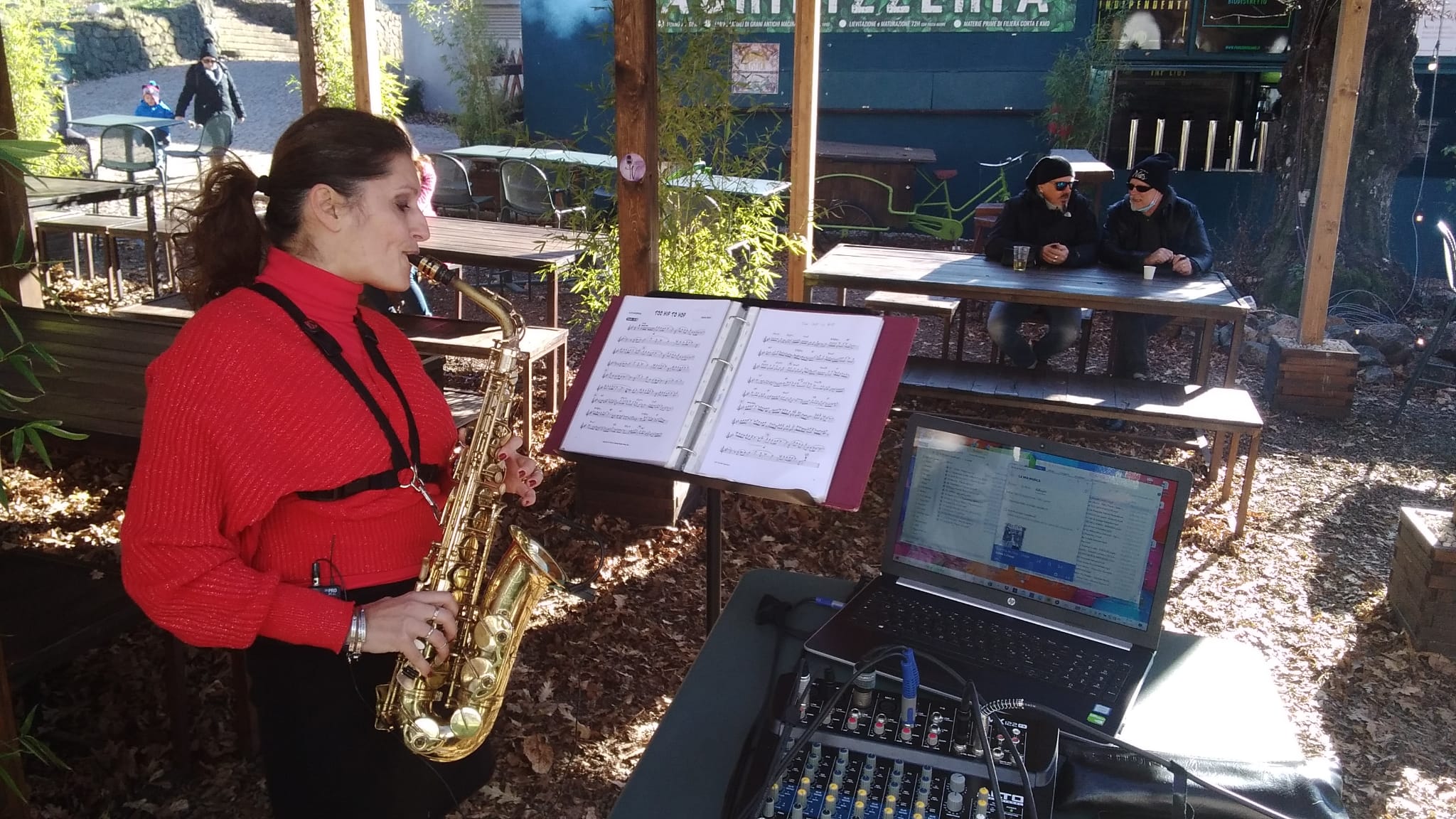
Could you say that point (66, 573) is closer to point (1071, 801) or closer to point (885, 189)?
point (1071, 801)

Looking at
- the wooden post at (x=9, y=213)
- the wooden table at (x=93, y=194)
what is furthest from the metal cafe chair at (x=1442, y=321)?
the wooden table at (x=93, y=194)

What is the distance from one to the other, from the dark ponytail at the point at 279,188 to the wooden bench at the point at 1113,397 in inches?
138

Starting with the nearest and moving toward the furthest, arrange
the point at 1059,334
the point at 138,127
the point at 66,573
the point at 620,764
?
the point at 66,573 → the point at 620,764 → the point at 1059,334 → the point at 138,127

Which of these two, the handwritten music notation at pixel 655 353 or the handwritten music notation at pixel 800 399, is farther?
the handwritten music notation at pixel 655 353

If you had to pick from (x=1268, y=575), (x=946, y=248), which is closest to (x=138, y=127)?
(x=946, y=248)

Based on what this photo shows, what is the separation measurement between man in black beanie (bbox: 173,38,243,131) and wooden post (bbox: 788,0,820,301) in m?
9.28

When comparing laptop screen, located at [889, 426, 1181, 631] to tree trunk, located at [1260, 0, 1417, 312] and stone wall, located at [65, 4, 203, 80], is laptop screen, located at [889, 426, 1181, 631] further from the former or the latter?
stone wall, located at [65, 4, 203, 80]

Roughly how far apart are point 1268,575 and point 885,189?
24.0 feet

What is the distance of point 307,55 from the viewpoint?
20.2ft

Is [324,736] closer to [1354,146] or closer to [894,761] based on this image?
[894,761]

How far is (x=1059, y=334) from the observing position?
19.9 ft

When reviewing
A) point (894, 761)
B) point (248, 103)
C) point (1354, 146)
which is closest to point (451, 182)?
point (1354, 146)

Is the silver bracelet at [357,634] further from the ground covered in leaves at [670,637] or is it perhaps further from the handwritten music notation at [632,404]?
the ground covered in leaves at [670,637]

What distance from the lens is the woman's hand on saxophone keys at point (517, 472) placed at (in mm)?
2174
